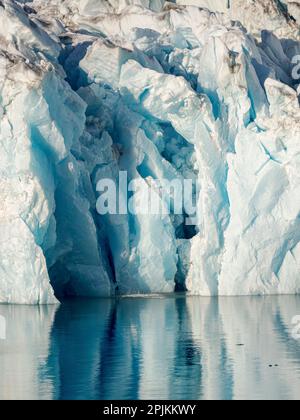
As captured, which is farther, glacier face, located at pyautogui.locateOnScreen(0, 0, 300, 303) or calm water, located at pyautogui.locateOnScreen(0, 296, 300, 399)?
glacier face, located at pyautogui.locateOnScreen(0, 0, 300, 303)

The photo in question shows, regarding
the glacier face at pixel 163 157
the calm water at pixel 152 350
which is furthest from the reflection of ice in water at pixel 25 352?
the glacier face at pixel 163 157

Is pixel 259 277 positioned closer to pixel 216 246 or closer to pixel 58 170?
pixel 216 246

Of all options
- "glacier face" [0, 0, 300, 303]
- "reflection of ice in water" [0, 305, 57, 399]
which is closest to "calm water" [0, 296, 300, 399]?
"reflection of ice in water" [0, 305, 57, 399]

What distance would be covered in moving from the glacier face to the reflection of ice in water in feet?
4.43

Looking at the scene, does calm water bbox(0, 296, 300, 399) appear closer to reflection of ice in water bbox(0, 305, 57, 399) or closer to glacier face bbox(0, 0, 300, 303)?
reflection of ice in water bbox(0, 305, 57, 399)

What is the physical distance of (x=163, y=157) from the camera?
34906 mm

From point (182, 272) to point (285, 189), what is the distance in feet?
14.1

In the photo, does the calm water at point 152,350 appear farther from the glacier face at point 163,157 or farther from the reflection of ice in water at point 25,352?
the glacier face at point 163,157

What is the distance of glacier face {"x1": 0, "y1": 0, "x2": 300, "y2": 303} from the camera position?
31.1m

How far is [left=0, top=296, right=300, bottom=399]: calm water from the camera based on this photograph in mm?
17891

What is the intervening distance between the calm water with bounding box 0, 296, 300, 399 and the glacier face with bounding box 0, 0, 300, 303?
1.44 m

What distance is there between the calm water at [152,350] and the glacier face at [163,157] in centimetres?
144
